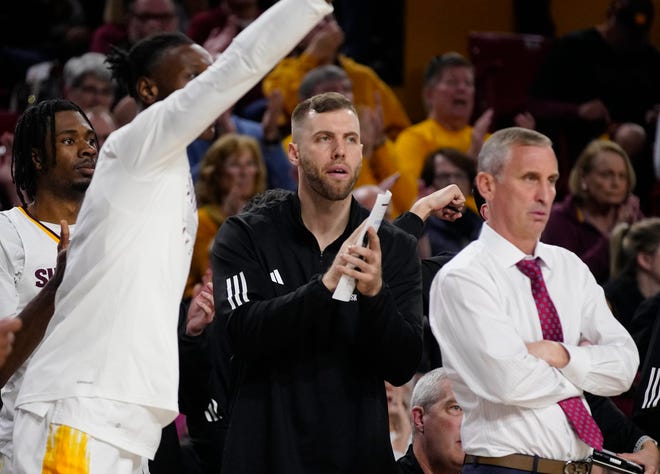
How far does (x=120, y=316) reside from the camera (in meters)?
3.76

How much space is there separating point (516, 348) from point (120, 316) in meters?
1.31

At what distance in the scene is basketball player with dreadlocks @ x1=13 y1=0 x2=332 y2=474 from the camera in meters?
3.73

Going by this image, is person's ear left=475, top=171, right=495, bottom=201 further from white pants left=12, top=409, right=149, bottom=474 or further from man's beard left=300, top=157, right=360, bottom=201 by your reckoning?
white pants left=12, top=409, right=149, bottom=474

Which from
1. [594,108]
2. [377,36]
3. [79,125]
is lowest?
[79,125]

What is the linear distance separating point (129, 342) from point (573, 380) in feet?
4.91

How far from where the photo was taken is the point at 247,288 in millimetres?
4344

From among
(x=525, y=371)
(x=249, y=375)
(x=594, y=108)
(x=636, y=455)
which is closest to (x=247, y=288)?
(x=249, y=375)

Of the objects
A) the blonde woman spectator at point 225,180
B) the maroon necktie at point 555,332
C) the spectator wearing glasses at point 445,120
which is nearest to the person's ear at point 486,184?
the maroon necktie at point 555,332

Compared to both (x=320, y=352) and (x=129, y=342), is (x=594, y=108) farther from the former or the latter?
(x=129, y=342)

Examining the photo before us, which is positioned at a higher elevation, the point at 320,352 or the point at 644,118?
the point at 644,118

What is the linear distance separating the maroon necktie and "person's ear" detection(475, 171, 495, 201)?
286 millimetres

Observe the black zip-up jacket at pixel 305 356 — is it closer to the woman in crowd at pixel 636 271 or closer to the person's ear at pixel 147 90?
the person's ear at pixel 147 90

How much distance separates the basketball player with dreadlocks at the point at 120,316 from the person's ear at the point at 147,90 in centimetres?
163

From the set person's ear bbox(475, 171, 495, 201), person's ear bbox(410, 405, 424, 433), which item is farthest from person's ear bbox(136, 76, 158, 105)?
person's ear bbox(410, 405, 424, 433)
